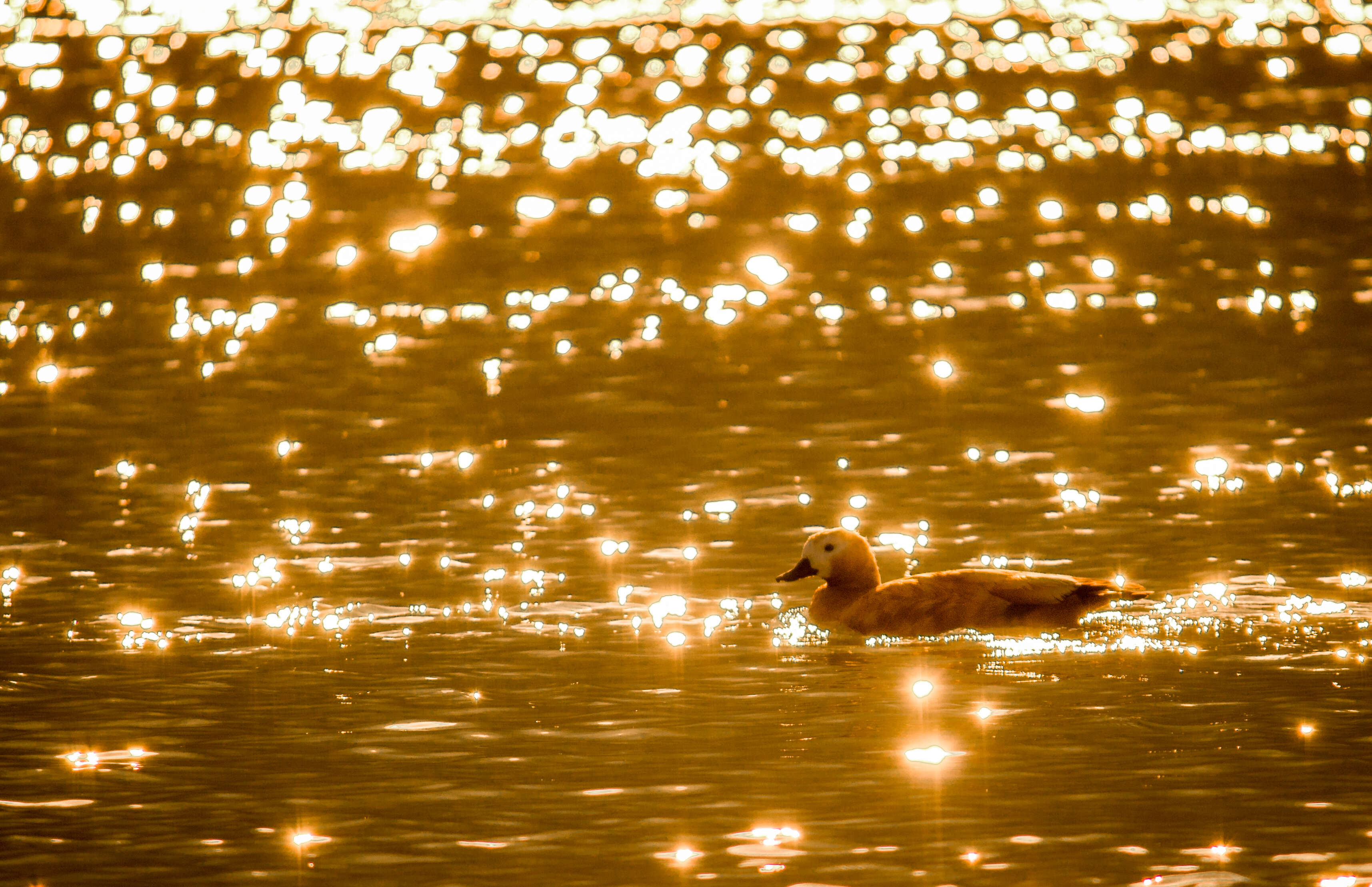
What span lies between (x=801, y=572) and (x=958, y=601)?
1.76 metres

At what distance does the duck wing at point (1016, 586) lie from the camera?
19359mm

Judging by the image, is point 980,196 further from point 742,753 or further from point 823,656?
point 742,753

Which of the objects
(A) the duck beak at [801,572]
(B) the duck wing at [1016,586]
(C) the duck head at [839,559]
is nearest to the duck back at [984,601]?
(B) the duck wing at [1016,586]

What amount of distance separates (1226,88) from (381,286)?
31.9 meters

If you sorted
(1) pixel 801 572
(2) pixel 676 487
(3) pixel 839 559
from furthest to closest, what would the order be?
(2) pixel 676 487
(1) pixel 801 572
(3) pixel 839 559

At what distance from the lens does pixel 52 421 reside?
3066 cm

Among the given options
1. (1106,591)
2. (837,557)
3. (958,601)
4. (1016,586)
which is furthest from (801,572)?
(1106,591)

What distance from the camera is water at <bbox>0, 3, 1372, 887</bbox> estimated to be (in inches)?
600

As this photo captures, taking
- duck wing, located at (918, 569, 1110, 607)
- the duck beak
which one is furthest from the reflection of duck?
the duck beak

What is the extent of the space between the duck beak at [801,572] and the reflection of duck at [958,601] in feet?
0.85

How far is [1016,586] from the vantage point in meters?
19.4

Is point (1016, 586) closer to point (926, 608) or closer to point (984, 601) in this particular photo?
point (984, 601)

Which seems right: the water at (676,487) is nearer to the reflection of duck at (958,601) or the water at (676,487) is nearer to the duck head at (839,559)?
the reflection of duck at (958,601)

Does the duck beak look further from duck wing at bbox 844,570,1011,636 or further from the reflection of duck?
duck wing at bbox 844,570,1011,636
